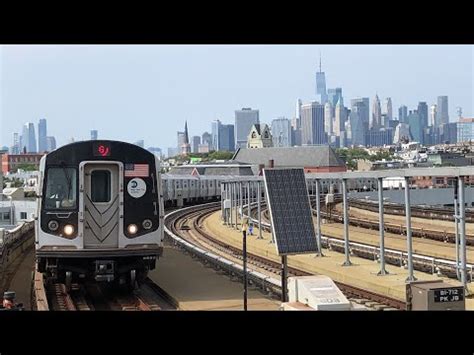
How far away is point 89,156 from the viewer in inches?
336

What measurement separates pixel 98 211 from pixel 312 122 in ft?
209

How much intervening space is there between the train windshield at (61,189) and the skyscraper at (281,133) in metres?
45.7

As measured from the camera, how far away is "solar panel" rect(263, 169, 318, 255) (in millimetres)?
7641

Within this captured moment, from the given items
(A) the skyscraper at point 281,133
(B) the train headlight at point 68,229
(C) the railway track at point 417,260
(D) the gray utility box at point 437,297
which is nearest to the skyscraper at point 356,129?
(A) the skyscraper at point 281,133

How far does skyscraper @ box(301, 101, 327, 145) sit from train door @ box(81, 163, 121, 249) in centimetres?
5866

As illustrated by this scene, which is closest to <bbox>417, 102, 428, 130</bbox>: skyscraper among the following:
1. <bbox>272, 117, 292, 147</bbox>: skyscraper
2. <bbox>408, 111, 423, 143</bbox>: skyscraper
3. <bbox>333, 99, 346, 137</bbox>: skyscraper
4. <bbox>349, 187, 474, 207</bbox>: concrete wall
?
<bbox>408, 111, 423, 143</bbox>: skyscraper

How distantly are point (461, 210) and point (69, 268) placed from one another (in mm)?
5375

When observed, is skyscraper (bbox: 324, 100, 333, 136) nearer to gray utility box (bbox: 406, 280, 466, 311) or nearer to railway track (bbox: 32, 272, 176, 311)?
railway track (bbox: 32, 272, 176, 311)
